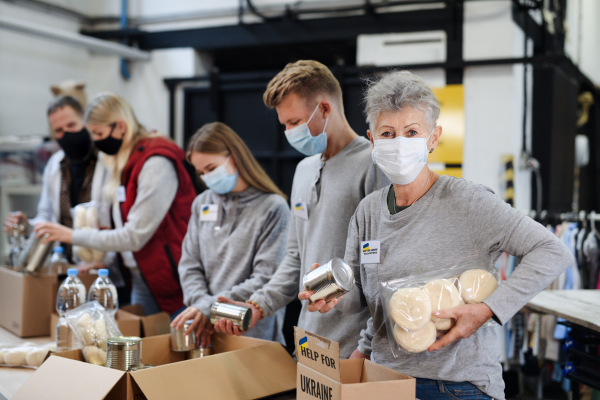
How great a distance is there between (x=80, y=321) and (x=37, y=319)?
859mm

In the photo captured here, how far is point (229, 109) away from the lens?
5004 mm

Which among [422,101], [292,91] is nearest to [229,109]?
[292,91]

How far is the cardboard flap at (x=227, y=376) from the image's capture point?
138 cm

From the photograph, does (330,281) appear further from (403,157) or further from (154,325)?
(154,325)

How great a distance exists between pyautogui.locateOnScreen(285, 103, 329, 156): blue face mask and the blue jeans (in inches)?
34.8

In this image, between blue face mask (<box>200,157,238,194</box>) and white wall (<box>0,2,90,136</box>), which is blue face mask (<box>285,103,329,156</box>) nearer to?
blue face mask (<box>200,157,238,194</box>)

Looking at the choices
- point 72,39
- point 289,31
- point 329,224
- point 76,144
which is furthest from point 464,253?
point 72,39

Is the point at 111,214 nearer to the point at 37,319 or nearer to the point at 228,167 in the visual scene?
the point at 37,319

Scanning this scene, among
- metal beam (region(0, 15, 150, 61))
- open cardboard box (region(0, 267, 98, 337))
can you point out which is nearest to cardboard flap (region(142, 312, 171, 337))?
open cardboard box (region(0, 267, 98, 337))

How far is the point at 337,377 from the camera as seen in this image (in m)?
1.14

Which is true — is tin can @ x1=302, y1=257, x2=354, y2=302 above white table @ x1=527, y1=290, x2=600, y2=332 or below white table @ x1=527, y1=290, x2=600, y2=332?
above

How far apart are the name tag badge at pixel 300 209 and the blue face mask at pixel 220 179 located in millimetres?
405

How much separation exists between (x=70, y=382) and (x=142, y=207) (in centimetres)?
117

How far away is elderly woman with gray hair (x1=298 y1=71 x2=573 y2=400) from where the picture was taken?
1.21m
